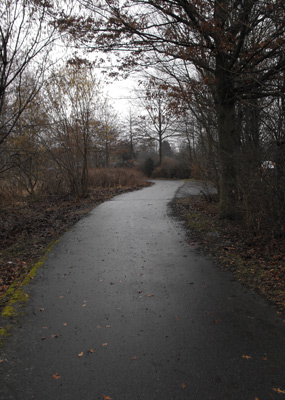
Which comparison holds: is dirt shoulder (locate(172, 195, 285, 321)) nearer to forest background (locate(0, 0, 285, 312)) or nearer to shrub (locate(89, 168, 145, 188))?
forest background (locate(0, 0, 285, 312))

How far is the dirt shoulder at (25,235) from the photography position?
571 cm

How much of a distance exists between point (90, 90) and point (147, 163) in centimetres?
2463

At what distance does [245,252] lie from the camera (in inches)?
250

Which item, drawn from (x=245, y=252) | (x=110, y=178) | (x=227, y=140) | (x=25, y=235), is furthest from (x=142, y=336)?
(x=110, y=178)

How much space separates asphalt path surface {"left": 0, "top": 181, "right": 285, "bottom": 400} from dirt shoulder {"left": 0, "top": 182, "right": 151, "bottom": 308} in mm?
531

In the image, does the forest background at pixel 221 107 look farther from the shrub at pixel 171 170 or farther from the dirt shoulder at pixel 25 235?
the shrub at pixel 171 170

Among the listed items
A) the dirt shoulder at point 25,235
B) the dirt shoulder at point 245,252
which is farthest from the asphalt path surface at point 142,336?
the dirt shoulder at point 25,235

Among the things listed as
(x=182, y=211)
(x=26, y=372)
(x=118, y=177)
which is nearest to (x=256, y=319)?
(x=26, y=372)

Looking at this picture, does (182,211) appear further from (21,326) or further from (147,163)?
(147,163)

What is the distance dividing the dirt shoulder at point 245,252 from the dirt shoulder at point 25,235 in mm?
3624

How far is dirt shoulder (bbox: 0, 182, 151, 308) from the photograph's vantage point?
571 centimetres

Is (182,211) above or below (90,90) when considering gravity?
below

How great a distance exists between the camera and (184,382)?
2758mm

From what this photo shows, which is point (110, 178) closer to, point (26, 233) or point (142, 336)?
point (26, 233)
